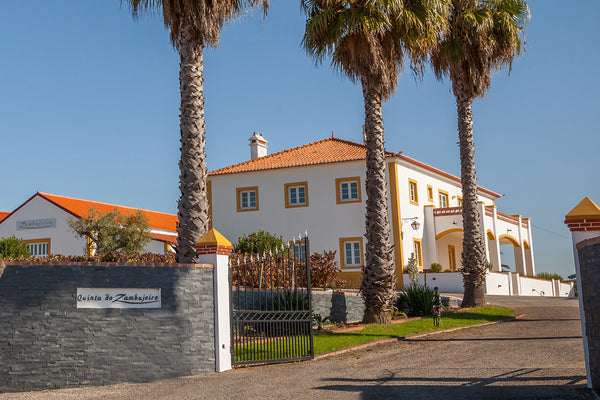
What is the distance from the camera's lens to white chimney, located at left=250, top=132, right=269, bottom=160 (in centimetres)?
3869

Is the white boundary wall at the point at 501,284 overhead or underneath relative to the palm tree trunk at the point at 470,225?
underneath

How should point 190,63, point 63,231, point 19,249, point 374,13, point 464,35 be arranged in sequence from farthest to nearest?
1. point 63,231
2. point 19,249
3. point 464,35
4. point 374,13
5. point 190,63

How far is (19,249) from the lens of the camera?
32531mm

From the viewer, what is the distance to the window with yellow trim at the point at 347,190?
32.8 metres

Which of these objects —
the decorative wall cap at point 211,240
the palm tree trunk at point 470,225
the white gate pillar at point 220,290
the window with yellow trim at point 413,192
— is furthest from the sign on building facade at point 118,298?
the window with yellow trim at point 413,192

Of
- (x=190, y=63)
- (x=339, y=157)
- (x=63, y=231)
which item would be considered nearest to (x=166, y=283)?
(x=190, y=63)

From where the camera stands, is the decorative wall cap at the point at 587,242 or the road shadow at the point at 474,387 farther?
the decorative wall cap at the point at 587,242

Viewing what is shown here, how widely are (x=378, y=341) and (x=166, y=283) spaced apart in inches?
207

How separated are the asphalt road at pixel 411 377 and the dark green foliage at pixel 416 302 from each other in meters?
5.90

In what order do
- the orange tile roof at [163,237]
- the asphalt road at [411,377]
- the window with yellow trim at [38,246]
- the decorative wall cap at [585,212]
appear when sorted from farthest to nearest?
the orange tile roof at [163,237], the window with yellow trim at [38,246], the decorative wall cap at [585,212], the asphalt road at [411,377]

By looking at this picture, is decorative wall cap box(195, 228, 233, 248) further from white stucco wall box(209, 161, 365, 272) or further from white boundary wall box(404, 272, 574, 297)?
white stucco wall box(209, 161, 365, 272)

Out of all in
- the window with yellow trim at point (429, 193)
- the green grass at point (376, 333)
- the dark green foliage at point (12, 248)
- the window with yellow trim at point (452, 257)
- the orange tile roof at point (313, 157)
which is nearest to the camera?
the green grass at point (376, 333)

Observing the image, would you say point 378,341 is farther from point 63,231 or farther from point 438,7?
point 63,231

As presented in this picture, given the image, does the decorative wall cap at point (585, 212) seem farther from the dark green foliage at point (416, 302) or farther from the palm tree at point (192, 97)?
the dark green foliage at point (416, 302)
